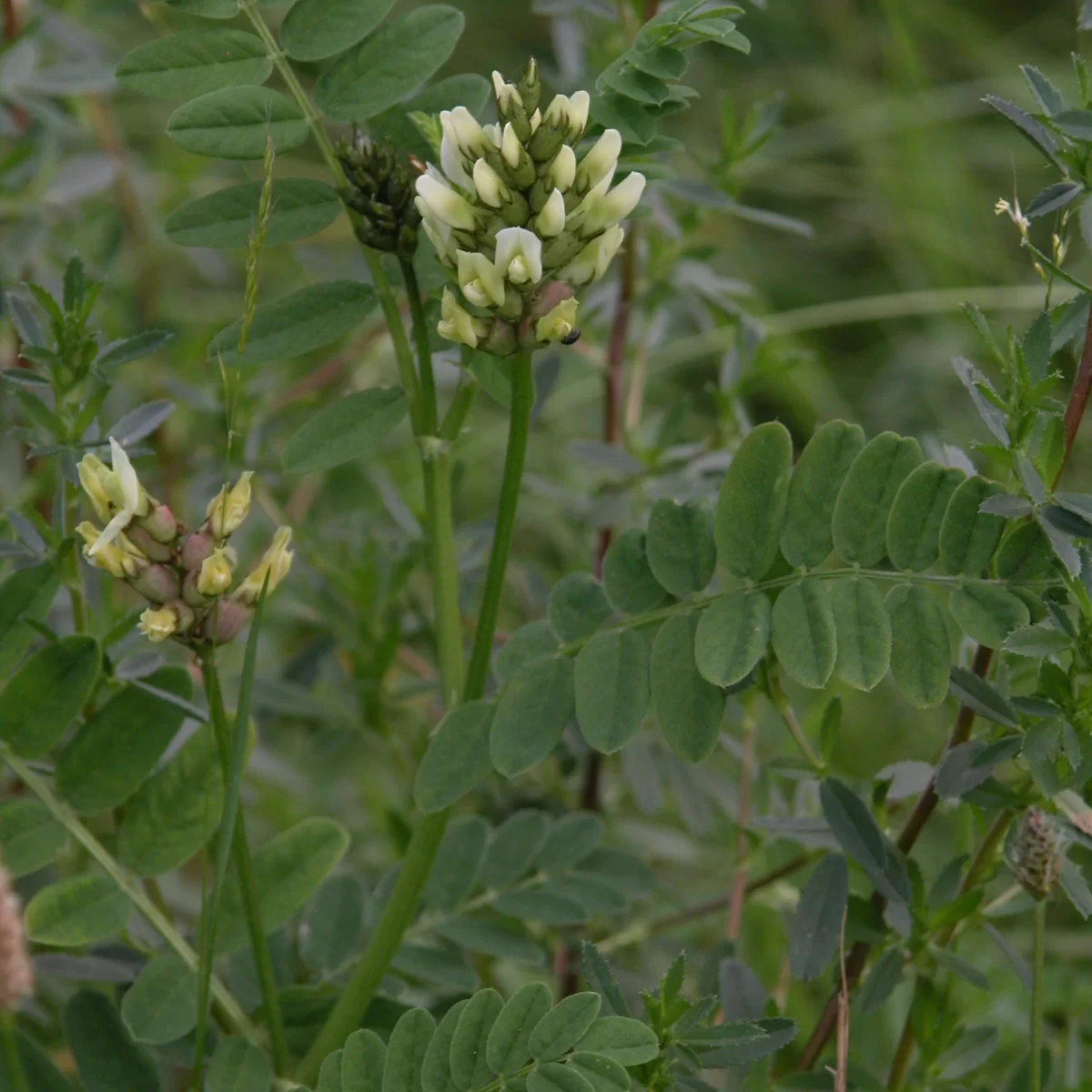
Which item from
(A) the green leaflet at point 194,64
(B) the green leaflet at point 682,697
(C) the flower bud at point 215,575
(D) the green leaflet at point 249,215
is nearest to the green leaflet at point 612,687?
(B) the green leaflet at point 682,697

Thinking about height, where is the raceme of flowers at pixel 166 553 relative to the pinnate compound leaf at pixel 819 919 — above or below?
above

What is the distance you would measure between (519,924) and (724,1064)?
1.35ft

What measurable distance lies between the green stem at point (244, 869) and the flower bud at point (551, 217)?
1.01 ft

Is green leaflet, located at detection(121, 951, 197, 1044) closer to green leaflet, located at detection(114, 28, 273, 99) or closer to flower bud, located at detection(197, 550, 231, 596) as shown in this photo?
flower bud, located at detection(197, 550, 231, 596)

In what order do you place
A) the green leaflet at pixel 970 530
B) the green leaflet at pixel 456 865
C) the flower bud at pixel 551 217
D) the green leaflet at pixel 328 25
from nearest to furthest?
the flower bud at pixel 551 217
the green leaflet at pixel 970 530
the green leaflet at pixel 328 25
the green leaflet at pixel 456 865

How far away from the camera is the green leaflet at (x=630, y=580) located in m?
0.94

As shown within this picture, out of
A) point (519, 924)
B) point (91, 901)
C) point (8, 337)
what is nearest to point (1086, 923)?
point (519, 924)

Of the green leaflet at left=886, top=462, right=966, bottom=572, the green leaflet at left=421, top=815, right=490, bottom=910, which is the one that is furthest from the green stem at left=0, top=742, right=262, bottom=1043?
the green leaflet at left=886, top=462, right=966, bottom=572

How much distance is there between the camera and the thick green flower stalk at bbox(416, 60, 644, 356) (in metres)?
0.76

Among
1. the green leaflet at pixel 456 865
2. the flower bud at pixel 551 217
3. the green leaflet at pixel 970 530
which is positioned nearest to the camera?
the flower bud at pixel 551 217

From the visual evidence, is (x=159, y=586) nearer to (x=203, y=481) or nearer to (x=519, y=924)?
(x=519, y=924)

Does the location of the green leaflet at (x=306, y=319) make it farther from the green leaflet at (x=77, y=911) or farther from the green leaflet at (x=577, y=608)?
the green leaflet at (x=77, y=911)

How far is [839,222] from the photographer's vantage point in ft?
10.5

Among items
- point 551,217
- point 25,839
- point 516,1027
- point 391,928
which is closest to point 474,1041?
point 516,1027
